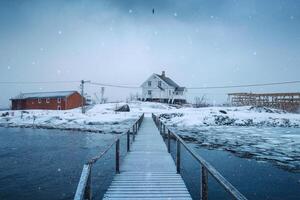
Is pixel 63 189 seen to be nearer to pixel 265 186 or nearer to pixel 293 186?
pixel 265 186

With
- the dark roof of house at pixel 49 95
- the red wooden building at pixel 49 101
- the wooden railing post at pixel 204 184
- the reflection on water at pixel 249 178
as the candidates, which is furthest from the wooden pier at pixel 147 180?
the dark roof of house at pixel 49 95

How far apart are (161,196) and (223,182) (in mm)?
2783

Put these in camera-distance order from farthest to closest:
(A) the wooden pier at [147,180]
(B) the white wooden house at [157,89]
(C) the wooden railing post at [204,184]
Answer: (B) the white wooden house at [157,89]
(A) the wooden pier at [147,180]
(C) the wooden railing post at [204,184]

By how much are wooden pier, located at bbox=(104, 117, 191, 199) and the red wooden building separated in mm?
53904

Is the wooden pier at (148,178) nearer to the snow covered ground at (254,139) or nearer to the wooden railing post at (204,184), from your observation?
the wooden railing post at (204,184)

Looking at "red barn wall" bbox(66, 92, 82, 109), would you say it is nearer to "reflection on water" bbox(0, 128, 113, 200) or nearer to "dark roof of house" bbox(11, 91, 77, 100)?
"dark roof of house" bbox(11, 91, 77, 100)

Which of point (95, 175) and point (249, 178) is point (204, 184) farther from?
point (95, 175)

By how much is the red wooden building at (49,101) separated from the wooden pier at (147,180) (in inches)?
2122

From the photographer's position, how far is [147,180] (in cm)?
736

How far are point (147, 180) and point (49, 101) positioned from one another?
60.6 metres

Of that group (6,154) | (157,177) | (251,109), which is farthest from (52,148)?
(251,109)

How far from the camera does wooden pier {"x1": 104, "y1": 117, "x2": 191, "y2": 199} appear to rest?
6238mm

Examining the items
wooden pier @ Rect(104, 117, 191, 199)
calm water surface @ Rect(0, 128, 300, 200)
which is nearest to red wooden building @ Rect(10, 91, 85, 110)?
calm water surface @ Rect(0, 128, 300, 200)

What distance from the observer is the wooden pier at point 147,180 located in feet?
20.5
